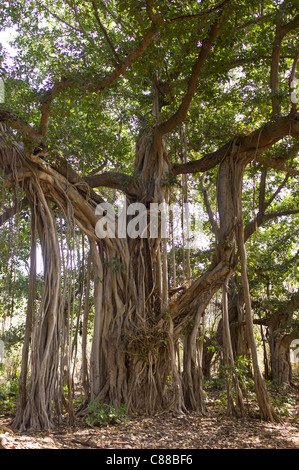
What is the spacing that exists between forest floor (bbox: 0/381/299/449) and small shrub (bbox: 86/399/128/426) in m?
0.06

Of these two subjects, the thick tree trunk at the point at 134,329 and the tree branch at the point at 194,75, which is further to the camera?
the thick tree trunk at the point at 134,329

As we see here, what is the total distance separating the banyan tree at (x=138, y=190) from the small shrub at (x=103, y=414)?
0.87 ft

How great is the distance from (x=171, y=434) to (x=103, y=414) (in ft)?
2.18

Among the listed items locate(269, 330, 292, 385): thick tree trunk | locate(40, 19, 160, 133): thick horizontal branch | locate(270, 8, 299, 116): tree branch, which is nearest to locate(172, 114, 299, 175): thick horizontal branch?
locate(270, 8, 299, 116): tree branch

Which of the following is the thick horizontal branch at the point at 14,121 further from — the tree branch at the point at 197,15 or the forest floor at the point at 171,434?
the forest floor at the point at 171,434

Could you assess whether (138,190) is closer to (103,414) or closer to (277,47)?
(277,47)

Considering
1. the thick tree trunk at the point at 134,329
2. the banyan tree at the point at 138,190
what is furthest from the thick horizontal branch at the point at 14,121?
the thick tree trunk at the point at 134,329

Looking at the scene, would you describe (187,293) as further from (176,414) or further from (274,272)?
(274,272)

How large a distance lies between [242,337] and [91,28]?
217 inches

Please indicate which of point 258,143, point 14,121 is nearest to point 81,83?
point 14,121

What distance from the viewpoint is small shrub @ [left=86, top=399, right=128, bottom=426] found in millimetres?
3770

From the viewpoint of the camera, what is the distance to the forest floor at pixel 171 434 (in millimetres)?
2953

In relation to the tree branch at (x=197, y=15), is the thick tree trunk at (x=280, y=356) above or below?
below
